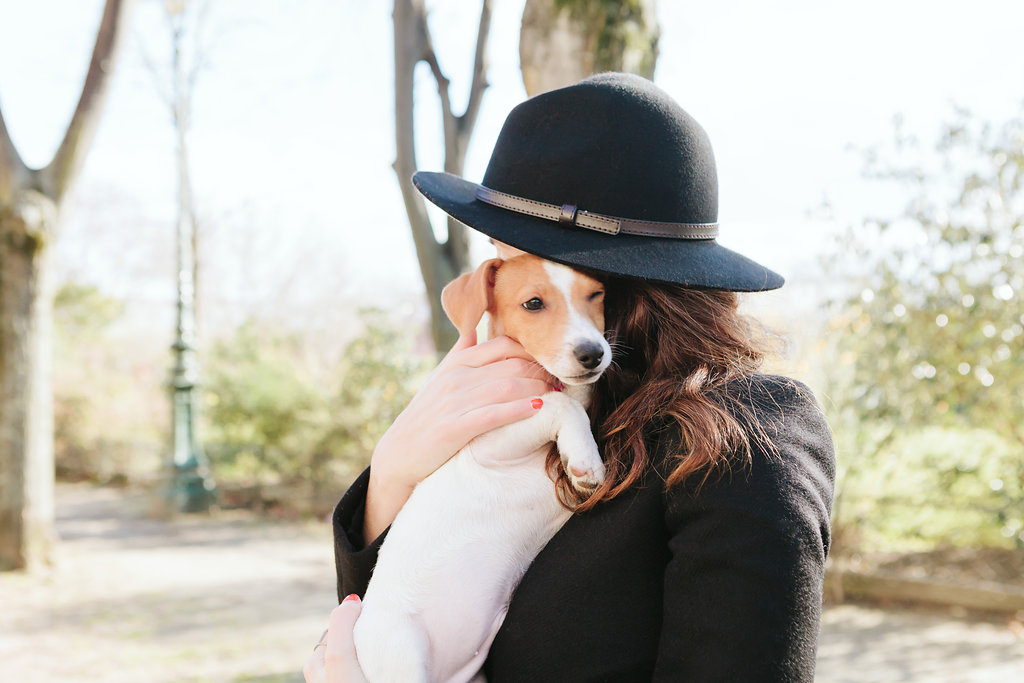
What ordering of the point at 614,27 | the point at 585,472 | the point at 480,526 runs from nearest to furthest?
the point at 585,472
the point at 480,526
the point at 614,27

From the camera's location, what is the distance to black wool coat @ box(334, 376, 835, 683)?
106 centimetres

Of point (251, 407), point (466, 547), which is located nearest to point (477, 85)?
point (466, 547)

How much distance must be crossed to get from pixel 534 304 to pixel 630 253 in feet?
1.62

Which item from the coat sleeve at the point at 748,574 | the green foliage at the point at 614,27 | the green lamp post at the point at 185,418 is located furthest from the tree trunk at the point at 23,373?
the coat sleeve at the point at 748,574

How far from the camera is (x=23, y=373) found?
6121mm

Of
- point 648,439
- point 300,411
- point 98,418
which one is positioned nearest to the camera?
point 648,439

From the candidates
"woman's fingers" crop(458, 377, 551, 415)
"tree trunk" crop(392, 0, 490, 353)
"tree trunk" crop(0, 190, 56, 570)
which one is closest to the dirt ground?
"tree trunk" crop(0, 190, 56, 570)

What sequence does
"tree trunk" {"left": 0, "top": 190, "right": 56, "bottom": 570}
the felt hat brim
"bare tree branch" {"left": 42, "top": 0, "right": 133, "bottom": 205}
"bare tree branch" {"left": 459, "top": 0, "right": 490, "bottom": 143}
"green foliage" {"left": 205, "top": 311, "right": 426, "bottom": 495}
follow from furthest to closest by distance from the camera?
"green foliage" {"left": 205, "top": 311, "right": 426, "bottom": 495}
"bare tree branch" {"left": 42, "top": 0, "right": 133, "bottom": 205}
"tree trunk" {"left": 0, "top": 190, "right": 56, "bottom": 570}
"bare tree branch" {"left": 459, "top": 0, "right": 490, "bottom": 143}
the felt hat brim

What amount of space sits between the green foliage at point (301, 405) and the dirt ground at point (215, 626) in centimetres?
145

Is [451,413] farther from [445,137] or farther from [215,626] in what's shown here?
[215,626]

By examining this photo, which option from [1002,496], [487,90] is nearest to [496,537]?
[487,90]

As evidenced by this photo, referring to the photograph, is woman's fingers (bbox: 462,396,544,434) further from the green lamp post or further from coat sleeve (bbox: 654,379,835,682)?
the green lamp post

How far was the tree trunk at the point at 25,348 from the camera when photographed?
20.0 ft

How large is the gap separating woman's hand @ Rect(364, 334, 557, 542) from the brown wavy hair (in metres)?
0.15
